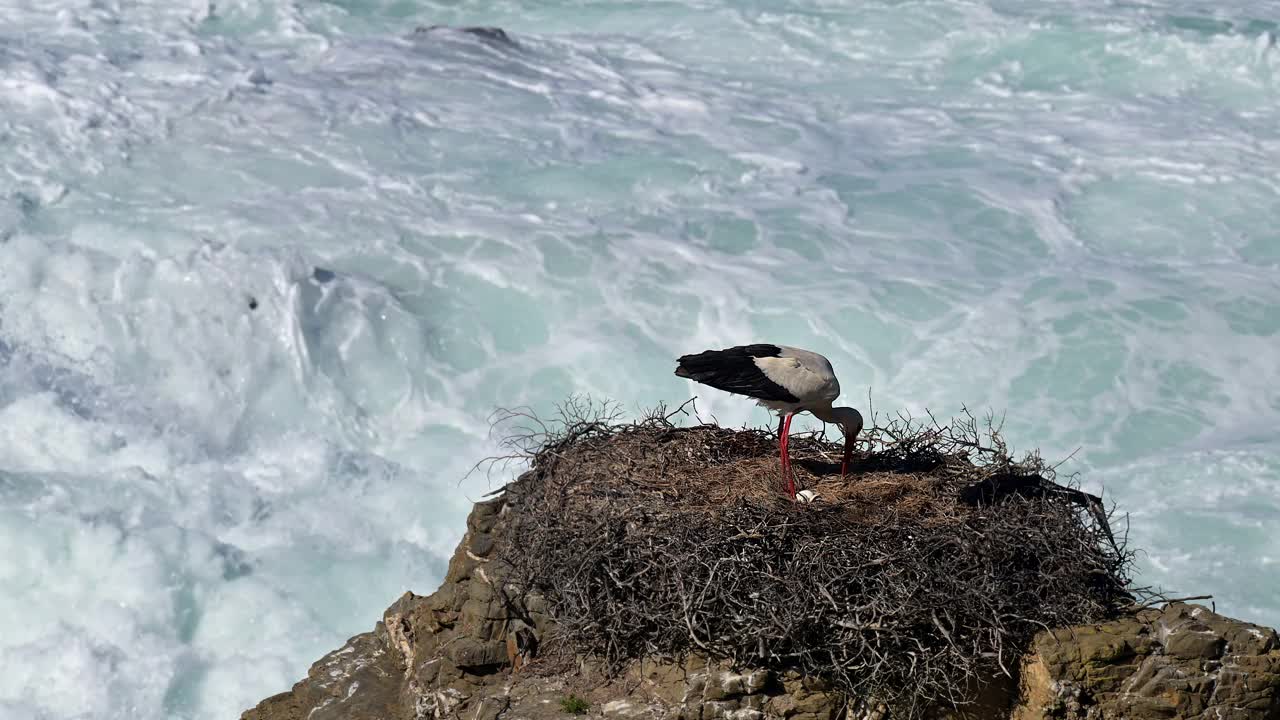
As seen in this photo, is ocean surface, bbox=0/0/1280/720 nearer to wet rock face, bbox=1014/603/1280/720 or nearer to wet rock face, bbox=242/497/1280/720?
wet rock face, bbox=242/497/1280/720

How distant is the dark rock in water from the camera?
76.0ft

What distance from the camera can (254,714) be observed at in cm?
740

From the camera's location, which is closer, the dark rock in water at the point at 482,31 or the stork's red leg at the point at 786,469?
the stork's red leg at the point at 786,469

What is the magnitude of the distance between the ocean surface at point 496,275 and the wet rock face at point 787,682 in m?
4.21

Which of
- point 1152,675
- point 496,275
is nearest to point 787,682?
point 1152,675

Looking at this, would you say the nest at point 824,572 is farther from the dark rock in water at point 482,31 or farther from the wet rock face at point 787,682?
the dark rock in water at point 482,31

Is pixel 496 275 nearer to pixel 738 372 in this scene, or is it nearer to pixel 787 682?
pixel 738 372

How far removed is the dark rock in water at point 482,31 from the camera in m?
23.2

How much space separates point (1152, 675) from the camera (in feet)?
21.0

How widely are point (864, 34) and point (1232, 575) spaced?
1472 cm

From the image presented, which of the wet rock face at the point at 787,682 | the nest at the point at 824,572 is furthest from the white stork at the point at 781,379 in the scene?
the wet rock face at the point at 787,682

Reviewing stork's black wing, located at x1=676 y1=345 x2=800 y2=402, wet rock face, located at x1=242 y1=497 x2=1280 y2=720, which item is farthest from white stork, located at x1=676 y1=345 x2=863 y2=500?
wet rock face, located at x1=242 y1=497 x2=1280 y2=720

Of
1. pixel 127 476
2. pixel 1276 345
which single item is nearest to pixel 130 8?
pixel 127 476

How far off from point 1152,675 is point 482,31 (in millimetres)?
18884
